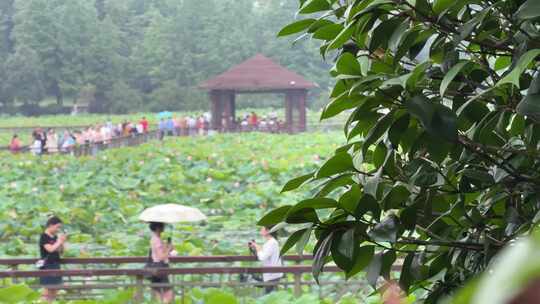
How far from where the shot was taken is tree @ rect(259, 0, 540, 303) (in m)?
1.13

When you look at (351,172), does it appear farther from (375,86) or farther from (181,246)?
(181,246)

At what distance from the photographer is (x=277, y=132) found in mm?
28766

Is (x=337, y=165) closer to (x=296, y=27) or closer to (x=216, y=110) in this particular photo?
(x=296, y=27)

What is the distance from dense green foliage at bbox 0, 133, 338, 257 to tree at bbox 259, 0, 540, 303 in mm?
5532

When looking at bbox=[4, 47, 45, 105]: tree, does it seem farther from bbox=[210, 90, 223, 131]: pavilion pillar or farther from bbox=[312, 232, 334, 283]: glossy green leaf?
bbox=[312, 232, 334, 283]: glossy green leaf

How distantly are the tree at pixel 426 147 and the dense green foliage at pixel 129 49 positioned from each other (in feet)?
109

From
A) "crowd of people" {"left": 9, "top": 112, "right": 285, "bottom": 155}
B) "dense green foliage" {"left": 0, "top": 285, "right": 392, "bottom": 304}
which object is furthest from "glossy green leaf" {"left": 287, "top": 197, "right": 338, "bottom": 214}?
"crowd of people" {"left": 9, "top": 112, "right": 285, "bottom": 155}

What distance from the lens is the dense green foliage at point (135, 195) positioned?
792cm

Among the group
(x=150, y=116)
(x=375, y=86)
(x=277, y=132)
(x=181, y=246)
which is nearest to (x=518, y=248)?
(x=375, y=86)

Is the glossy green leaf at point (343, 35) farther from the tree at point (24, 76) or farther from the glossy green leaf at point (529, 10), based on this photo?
the tree at point (24, 76)

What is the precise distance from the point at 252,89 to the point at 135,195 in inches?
715

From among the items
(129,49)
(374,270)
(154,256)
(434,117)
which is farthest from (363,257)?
(129,49)

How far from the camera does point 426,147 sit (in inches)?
47.4

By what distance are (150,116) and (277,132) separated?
8067 millimetres
